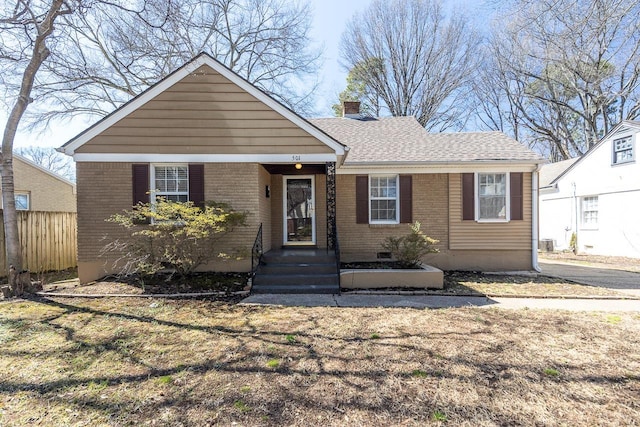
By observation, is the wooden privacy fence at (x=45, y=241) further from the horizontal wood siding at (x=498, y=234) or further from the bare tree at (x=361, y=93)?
the bare tree at (x=361, y=93)

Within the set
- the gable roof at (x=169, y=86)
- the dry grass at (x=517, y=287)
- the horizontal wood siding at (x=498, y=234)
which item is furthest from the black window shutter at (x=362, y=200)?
the dry grass at (x=517, y=287)

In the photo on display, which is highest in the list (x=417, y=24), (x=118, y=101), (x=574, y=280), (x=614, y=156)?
(x=417, y=24)

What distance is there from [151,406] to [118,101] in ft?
64.7

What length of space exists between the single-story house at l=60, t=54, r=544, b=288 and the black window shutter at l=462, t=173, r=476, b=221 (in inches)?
1.2

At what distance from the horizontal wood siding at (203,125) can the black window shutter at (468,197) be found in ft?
14.5

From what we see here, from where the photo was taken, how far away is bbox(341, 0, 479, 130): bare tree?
22.1 m

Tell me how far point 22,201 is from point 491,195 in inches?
729

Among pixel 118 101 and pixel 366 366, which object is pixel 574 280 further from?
pixel 118 101

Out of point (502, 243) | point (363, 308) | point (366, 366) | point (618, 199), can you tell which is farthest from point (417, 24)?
point (366, 366)

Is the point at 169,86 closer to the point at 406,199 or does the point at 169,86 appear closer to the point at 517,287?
the point at 406,199

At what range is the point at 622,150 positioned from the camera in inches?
538

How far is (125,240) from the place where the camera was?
25.8 feet

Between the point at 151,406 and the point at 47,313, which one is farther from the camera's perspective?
the point at 47,313

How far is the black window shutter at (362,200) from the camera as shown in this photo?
959 centimetres
